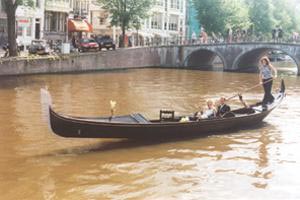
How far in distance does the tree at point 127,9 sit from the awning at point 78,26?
18.5 ft

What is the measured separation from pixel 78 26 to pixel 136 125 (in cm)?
4619

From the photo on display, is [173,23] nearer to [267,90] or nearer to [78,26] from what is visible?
[78,26]

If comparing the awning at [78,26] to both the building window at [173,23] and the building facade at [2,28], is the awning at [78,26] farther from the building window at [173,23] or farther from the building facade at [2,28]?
the building window at [173,23]

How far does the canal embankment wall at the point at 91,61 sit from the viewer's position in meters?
40.2

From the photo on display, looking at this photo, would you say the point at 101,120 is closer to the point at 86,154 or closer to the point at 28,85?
the point at 86,154

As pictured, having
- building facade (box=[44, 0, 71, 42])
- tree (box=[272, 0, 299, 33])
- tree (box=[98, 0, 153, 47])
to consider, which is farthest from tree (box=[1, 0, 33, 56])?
tree (box=[272, 0, 299, 33])

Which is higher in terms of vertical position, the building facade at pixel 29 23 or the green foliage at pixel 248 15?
the green foliage at pixel 248 15

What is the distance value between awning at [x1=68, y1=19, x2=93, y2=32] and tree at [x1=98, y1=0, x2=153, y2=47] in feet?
18.5

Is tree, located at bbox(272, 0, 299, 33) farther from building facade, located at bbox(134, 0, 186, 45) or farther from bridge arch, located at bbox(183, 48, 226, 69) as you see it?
bridge arch, located at bbox(183, 48, 226, 69)

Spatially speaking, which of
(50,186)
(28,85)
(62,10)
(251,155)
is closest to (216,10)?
(62,10)

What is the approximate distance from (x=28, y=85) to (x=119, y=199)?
2329cm

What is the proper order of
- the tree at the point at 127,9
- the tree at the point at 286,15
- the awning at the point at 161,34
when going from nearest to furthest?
the tree at the point at 127,9
the awning at the point at 161,34
the tree at the point at 286,15

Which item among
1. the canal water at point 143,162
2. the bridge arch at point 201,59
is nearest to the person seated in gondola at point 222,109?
the canal water at point 143,162

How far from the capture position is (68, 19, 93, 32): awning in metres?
61.6
